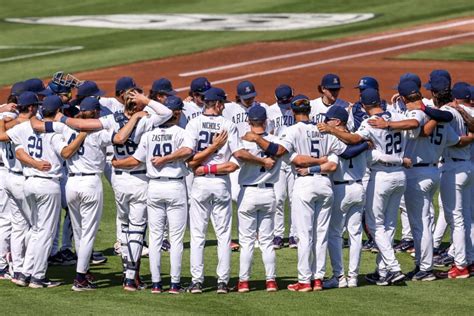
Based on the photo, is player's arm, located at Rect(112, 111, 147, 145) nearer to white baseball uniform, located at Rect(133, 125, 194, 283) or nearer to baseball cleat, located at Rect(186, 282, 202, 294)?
white baseball uniform, located at Rect(133, 125, 194, 283)

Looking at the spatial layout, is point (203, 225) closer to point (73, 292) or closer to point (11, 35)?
point (73, 292)

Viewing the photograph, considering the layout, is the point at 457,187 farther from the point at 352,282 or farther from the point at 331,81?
the point at 331,81

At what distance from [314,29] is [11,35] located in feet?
30.9

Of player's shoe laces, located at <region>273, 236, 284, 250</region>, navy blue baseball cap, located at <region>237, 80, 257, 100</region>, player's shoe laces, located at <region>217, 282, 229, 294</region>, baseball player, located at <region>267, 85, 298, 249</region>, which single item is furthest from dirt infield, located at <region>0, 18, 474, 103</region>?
player's shoe laces, located at <region>217, 282, 229, 294</region>

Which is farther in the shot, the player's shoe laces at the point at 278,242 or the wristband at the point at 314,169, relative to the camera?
the player's shoe laces at the point at 278,242

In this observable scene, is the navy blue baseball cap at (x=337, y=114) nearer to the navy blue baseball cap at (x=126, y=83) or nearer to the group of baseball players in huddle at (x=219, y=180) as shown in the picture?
the group of baseball players in huddle at (x=219, y=180)

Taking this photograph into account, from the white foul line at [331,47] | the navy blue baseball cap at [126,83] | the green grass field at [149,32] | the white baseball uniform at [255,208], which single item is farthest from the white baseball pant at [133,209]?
the green grass field at [149,32]

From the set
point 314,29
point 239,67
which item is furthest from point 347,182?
point 314,29

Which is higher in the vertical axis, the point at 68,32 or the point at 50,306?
the point at 68,32

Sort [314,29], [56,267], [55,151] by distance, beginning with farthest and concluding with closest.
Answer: [314,29]
[56,267]
[55,151]

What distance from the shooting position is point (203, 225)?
43.9 ft

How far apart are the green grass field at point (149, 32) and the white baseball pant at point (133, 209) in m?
16.3

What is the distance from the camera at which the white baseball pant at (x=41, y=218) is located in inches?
534

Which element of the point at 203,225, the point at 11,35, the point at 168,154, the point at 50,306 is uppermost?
the point at 11,35
